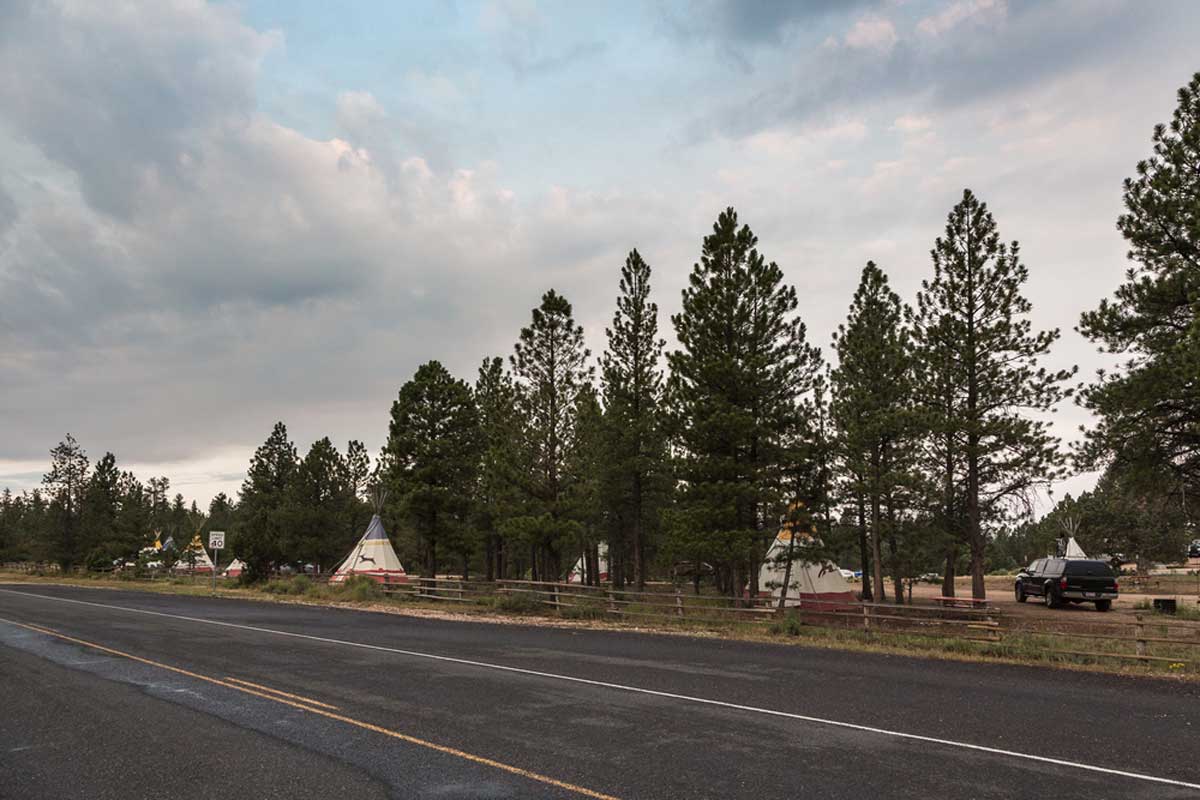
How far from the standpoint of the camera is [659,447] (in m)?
35.0

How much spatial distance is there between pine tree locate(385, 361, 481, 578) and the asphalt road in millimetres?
26178

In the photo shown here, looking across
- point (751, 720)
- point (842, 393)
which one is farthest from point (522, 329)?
point (751, 720)

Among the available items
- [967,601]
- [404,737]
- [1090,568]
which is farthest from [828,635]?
[1090,568]

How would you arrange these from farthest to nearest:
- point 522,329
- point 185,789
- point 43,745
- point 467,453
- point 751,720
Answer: point 467,453
point 522,329
point 751,720
point 43,745
point 185,789

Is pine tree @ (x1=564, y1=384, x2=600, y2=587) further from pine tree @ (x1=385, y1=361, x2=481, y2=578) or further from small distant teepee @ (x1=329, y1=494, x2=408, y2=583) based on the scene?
small distant teepee @ (x1=329, y1=494, x2=408, y2=583)

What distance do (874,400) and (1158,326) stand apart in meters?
9.80

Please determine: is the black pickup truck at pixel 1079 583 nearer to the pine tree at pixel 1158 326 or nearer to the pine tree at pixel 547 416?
the pine tree at pixel 1158 326

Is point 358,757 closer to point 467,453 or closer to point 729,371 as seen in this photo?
point 729,371

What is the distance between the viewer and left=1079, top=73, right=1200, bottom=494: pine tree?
62.8 feet

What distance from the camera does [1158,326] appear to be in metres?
20.4

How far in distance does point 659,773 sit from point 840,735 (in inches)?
104

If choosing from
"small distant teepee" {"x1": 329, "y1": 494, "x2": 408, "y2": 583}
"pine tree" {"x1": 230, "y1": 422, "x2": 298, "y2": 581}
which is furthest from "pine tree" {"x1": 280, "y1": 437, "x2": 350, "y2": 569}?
"small distant teepee" {"x1": 329, "y1": 494, "x2": 408, "y2": 583}

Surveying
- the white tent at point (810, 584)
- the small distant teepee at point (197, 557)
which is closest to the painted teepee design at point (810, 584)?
the white tent at point (810, 584)

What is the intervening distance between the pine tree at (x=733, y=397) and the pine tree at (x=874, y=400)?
299cm
